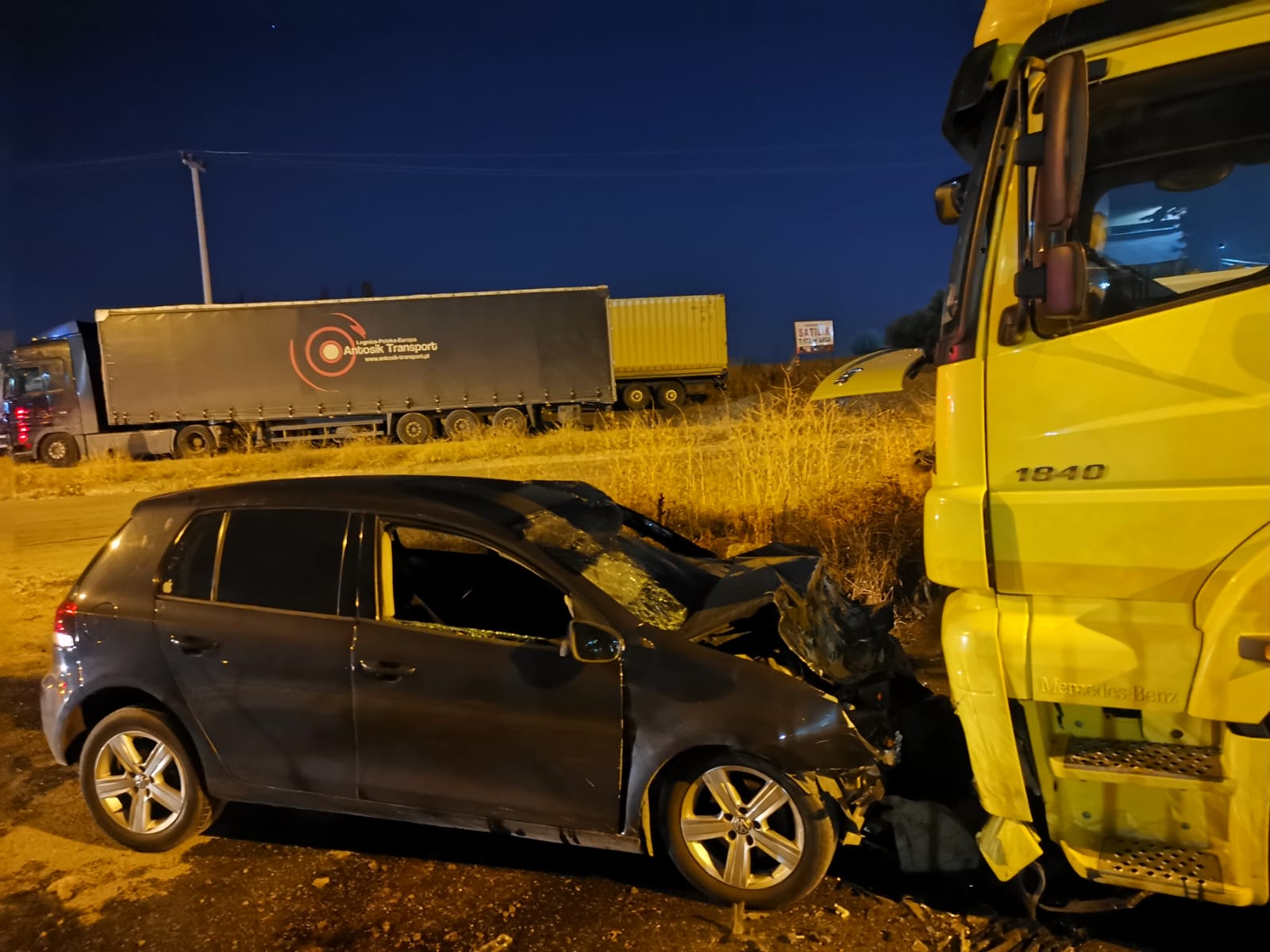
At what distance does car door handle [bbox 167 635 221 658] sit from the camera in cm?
365

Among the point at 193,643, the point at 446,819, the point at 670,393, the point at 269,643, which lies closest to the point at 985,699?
the point at 446,819

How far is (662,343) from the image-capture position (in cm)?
3008

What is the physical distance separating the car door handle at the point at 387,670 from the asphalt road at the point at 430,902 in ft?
2.83

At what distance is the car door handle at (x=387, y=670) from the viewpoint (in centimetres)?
338

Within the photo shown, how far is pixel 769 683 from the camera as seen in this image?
3090mm

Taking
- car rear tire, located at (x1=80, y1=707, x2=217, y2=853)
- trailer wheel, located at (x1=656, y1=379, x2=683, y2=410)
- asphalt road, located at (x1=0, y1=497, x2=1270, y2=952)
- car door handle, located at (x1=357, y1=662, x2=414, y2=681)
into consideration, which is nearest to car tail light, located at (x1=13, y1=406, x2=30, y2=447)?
trailer wheel, located at (x1=656, y1=379, x2=683, y2=410)

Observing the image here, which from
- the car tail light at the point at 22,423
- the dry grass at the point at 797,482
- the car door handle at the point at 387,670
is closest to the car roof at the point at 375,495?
the car door handle at the point at 387,670

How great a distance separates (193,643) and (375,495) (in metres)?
1.00

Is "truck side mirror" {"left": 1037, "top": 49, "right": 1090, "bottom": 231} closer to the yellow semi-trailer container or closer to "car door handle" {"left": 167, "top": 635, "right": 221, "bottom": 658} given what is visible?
"car door handle" {"left": 167, "top": 635, "right": 221, "bottom": 658}

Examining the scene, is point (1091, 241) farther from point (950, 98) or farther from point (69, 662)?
point (69, 662)

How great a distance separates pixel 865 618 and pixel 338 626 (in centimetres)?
249

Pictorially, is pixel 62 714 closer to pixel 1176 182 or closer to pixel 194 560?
pixel 194 560

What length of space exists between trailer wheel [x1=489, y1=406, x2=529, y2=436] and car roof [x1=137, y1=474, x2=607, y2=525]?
66.2 feet

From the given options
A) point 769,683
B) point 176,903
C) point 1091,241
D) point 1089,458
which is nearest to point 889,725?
point 769,683
